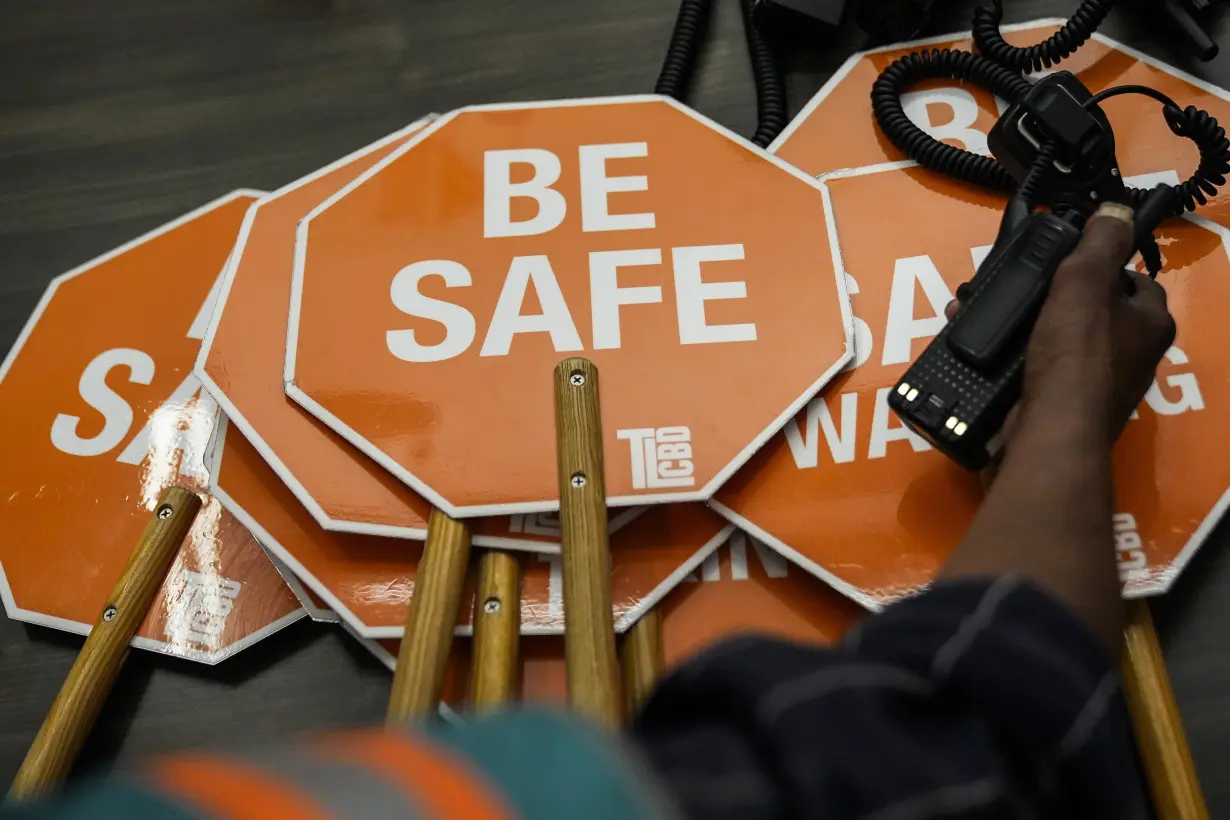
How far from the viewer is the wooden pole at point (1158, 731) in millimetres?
774

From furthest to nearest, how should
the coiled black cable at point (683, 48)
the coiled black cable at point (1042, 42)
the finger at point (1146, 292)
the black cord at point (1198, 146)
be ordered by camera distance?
the coiled black cable at point (683, 48) → the coiled black cable at point (1042, 42) → the black cord at point (1198, 146) → the finger at point (1146, 292)

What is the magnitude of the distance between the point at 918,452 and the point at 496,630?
457mm

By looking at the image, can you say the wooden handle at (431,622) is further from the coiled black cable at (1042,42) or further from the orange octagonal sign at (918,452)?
the coiled black cable at (1042,42)

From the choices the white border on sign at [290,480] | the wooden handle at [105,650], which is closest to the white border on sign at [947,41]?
the white border on sign at [290,480]

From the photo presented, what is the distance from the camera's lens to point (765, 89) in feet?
4.00

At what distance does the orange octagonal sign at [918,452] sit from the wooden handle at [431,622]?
27 cm

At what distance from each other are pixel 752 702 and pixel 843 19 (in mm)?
1060

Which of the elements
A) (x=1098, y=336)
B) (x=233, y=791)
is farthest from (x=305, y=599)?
(x=1098, y=336)

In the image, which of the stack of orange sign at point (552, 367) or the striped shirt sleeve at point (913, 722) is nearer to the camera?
the striped shirt sleeve at point (913, 722)

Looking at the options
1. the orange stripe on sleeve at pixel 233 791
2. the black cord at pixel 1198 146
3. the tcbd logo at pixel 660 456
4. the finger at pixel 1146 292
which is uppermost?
the black cord at pixel 1198 146

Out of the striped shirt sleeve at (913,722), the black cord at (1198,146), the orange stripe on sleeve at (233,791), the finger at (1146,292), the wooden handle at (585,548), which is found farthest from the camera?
the black cord at (1198,146)

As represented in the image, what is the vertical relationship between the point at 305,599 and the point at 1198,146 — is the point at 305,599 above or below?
below

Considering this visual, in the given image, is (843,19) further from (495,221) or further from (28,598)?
(28,598)

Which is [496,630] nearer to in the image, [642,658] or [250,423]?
[642,658]
